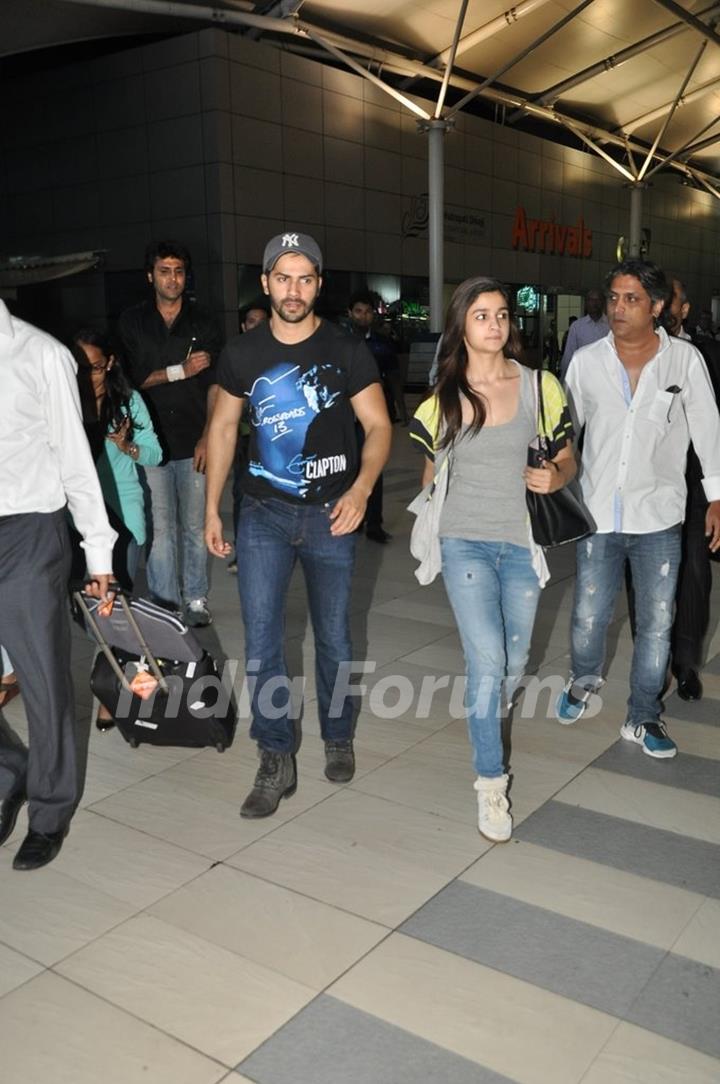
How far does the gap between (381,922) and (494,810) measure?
67cm

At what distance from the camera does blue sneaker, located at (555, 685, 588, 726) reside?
4.41 metres

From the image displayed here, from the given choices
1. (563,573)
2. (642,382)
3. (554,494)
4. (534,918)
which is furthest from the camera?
(563,573)

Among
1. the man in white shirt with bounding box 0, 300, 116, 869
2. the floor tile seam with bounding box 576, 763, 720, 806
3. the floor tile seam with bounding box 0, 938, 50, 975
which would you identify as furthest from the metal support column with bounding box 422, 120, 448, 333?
the floor tile seam with bounding box 0, 938, 50, 975

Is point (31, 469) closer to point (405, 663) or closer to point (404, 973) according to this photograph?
point (404, 973)

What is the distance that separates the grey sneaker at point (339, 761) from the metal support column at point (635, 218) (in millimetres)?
30345

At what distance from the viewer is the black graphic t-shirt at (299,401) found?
3438mm

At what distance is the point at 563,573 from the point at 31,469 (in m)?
4.87

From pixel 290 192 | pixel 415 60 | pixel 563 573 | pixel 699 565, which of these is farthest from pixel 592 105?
pixel 699 565

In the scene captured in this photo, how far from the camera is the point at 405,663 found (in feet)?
17.4

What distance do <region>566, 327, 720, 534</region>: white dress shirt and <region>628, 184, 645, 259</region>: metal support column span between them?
1165 inches

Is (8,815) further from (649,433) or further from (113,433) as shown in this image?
(649,433)

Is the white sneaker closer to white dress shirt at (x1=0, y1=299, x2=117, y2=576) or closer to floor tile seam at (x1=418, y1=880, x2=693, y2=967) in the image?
floor tile seam at (x1=418, y1=880, x2=693, y2=967)

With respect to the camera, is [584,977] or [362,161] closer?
[584,977]

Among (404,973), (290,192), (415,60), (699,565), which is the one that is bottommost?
(404,973)
